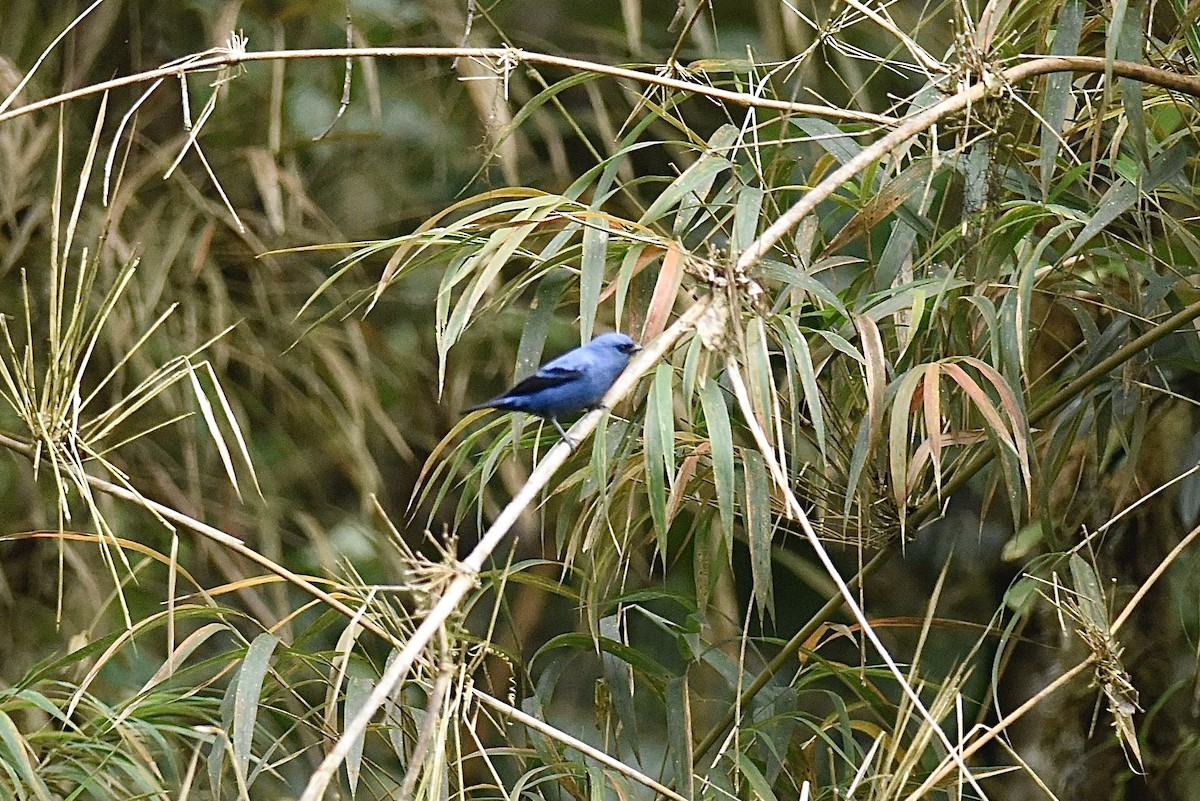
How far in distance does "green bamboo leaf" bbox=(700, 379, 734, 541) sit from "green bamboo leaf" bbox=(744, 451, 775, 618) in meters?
0.10

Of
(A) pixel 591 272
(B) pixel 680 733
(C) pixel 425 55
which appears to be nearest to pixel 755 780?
(B) pixel 680 733

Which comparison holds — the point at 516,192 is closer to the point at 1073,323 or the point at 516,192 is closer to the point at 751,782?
the point at 751,782

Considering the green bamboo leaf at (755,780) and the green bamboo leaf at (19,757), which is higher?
the green bamboo leaf at (19,757)

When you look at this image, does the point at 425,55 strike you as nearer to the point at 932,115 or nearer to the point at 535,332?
the point at 535,332

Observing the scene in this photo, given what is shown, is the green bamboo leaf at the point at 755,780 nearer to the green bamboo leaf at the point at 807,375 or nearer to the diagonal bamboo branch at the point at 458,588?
the green bamboo leaf at the point at 807,375

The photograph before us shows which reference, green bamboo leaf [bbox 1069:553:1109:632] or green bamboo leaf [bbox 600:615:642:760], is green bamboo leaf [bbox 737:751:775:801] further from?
green bamboo leaf [bbox 1069:553:1109:632]

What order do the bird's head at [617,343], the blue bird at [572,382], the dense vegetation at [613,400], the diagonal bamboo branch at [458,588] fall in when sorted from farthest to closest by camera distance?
the bird's head at [617,343] → the blue bird at [572,382] → the dense vegetation at [613,400] → the diagonal bamboo branch at [458,588]

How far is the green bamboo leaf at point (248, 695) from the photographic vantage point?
178cm

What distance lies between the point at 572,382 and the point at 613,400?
761 mm

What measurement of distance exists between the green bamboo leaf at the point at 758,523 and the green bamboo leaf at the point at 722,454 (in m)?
0.10

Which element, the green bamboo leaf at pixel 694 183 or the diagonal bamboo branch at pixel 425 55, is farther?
the green bamboo leaf at pixel 694 183

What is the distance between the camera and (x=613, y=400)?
144 centimetres

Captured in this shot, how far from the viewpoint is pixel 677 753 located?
209cm

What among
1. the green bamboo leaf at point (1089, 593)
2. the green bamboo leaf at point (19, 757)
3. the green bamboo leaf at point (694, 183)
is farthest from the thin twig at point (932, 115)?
the green bamboo leaf at point (19, 757)
